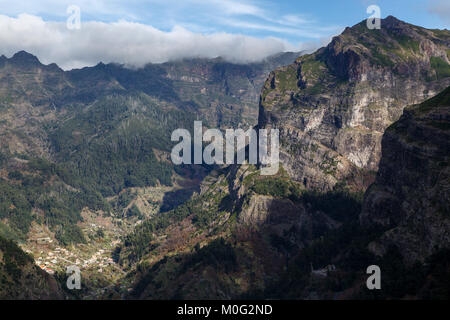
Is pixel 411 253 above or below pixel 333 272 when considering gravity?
above

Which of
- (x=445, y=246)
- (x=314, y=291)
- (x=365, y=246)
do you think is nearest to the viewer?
(x=445, y=246)

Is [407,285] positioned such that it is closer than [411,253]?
Yes

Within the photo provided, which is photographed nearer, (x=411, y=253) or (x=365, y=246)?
(x=411, y=253)

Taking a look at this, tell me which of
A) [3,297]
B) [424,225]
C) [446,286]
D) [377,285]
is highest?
[424,225]
